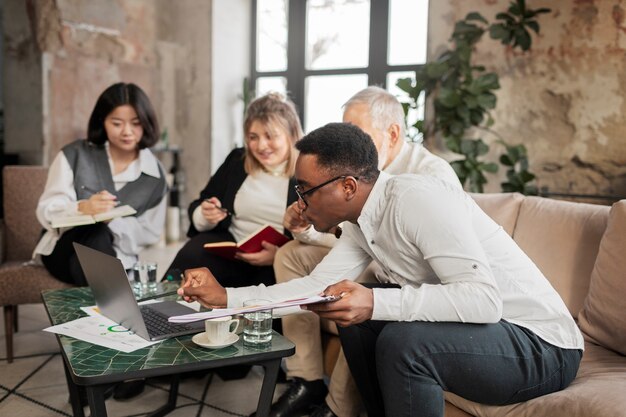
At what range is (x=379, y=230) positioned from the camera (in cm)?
154

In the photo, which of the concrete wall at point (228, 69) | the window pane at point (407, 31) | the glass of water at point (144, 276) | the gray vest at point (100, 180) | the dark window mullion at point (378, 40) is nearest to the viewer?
the glass of water at point (144, 276)

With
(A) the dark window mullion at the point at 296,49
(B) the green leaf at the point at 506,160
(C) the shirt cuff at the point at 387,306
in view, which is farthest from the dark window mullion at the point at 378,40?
(C) the shirt cuff at the point at 387,306

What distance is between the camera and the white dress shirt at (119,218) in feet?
8.70

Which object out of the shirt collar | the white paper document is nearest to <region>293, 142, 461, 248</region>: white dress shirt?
the shirt collar

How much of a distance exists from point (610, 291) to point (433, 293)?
2.46 feet

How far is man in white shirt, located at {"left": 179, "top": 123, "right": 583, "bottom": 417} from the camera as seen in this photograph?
138 centimetres

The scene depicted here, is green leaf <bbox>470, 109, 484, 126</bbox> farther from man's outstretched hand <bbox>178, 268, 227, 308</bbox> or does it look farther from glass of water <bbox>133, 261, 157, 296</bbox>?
man's outstretched hand <bbox>178, 268, 227, 308</bbox>

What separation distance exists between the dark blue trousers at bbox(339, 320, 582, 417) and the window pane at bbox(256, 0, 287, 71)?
4711 millimetres

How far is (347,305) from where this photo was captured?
1.38 meters

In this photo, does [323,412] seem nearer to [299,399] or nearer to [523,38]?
[299,399]

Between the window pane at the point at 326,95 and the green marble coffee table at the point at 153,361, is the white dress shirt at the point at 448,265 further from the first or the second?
the window pane at the point at 326,95

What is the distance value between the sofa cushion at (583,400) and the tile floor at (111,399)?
0.96 m

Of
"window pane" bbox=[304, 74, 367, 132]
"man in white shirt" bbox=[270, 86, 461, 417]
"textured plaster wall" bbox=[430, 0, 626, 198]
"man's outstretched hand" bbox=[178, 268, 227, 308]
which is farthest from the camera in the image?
"window pane" bbox=[304, 74, 367, 132]

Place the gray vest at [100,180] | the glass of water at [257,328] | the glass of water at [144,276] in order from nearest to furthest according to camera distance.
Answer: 1. the glass of water at [257,328]
2. the glass of water at [144,276]
3. the gray vest at [100,180]
